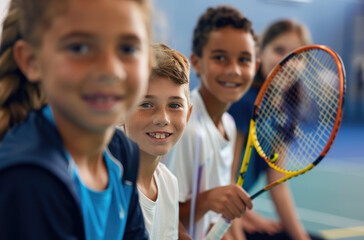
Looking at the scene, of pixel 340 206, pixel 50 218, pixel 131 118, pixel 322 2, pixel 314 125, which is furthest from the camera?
pixel 322 2

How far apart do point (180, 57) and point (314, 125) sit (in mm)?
543

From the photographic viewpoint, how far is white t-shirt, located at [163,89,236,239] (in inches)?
53.2

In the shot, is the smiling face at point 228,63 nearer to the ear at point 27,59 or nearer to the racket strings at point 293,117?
the racket strings at point 293,117

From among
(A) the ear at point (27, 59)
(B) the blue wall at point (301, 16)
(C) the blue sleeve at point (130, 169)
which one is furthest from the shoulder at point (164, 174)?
(B) the blue wall at point (301, 16)

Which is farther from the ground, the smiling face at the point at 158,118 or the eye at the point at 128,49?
the eye at the point at 128,49

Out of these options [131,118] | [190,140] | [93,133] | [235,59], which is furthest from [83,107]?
[235,59]

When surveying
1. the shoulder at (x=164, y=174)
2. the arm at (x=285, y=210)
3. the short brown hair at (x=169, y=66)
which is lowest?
the arm at (x=285, y=210)

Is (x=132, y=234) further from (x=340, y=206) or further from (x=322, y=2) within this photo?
(x=322, y=2)

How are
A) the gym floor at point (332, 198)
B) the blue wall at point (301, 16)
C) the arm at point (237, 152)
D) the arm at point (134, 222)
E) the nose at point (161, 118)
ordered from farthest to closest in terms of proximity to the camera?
the blue wall at point (301, 16)
the gym floor at point (332, 198)
the arm at point (237, 152)
the nose at point (161, 118)
the arm at point (134, 222)

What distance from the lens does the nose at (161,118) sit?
1043 millimetres

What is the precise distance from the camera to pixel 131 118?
3.50ft

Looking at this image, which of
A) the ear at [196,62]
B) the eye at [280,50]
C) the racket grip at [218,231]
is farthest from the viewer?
the eye at [280,50]

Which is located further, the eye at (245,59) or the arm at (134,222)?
the eye at (245,59)

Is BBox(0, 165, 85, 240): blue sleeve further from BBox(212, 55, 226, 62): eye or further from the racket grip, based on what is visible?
BBox(212, 55, 226, 62): eye
